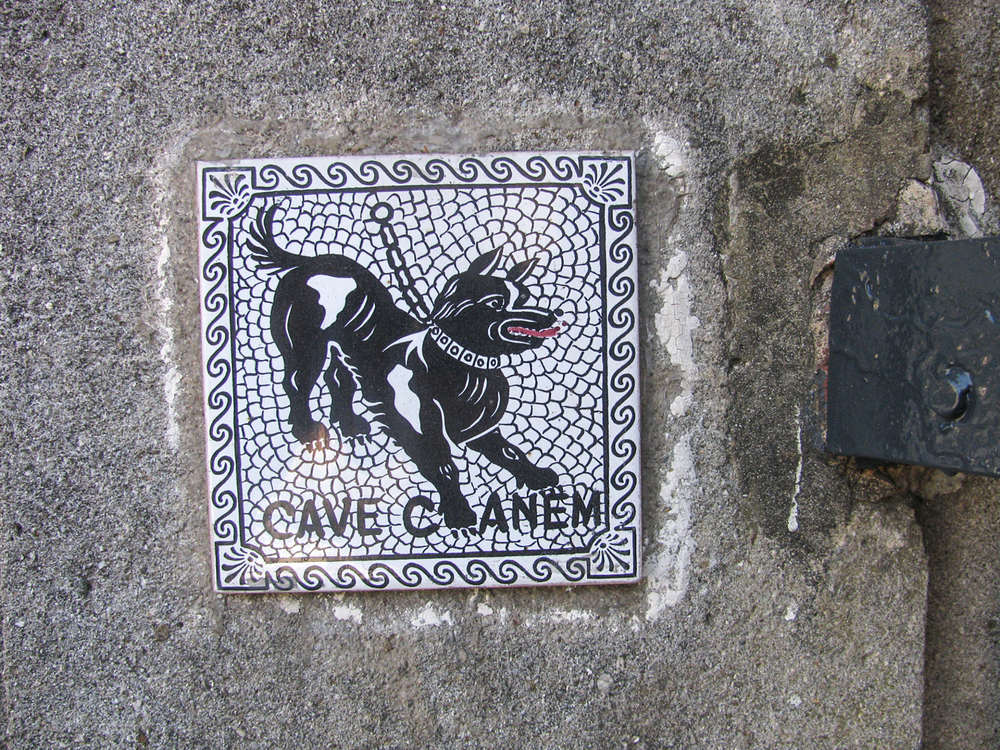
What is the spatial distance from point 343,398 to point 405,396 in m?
0.09

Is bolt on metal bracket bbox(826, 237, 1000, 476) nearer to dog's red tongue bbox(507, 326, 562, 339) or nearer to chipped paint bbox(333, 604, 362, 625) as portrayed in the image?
dog's red tongue bbox(507, 326, 562, 339)

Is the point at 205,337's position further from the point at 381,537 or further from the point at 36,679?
the point at 36,679

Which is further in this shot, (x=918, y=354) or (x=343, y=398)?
(x=343, y=398)

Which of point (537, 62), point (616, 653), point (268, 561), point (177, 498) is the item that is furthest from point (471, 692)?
point (537, 62)

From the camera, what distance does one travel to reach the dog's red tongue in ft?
2.95

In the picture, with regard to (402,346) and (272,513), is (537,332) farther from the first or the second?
(272,513)

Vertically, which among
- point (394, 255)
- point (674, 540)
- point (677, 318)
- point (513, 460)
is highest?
point (394, 255)

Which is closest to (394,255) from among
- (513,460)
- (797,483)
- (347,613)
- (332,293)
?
(332,293)

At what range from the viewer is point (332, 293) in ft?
2.93

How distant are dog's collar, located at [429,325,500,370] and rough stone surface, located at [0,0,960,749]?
0.25m

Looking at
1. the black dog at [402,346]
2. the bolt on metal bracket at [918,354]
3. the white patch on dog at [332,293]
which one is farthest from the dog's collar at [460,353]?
the bolt on metal bracket at [918,354]

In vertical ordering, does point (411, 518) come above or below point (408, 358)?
below

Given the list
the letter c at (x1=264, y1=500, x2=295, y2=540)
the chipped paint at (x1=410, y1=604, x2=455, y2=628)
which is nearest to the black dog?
the letter c at (x1=264, y1=500, x2=295, y2=540)

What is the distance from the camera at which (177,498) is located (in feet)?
3.01
